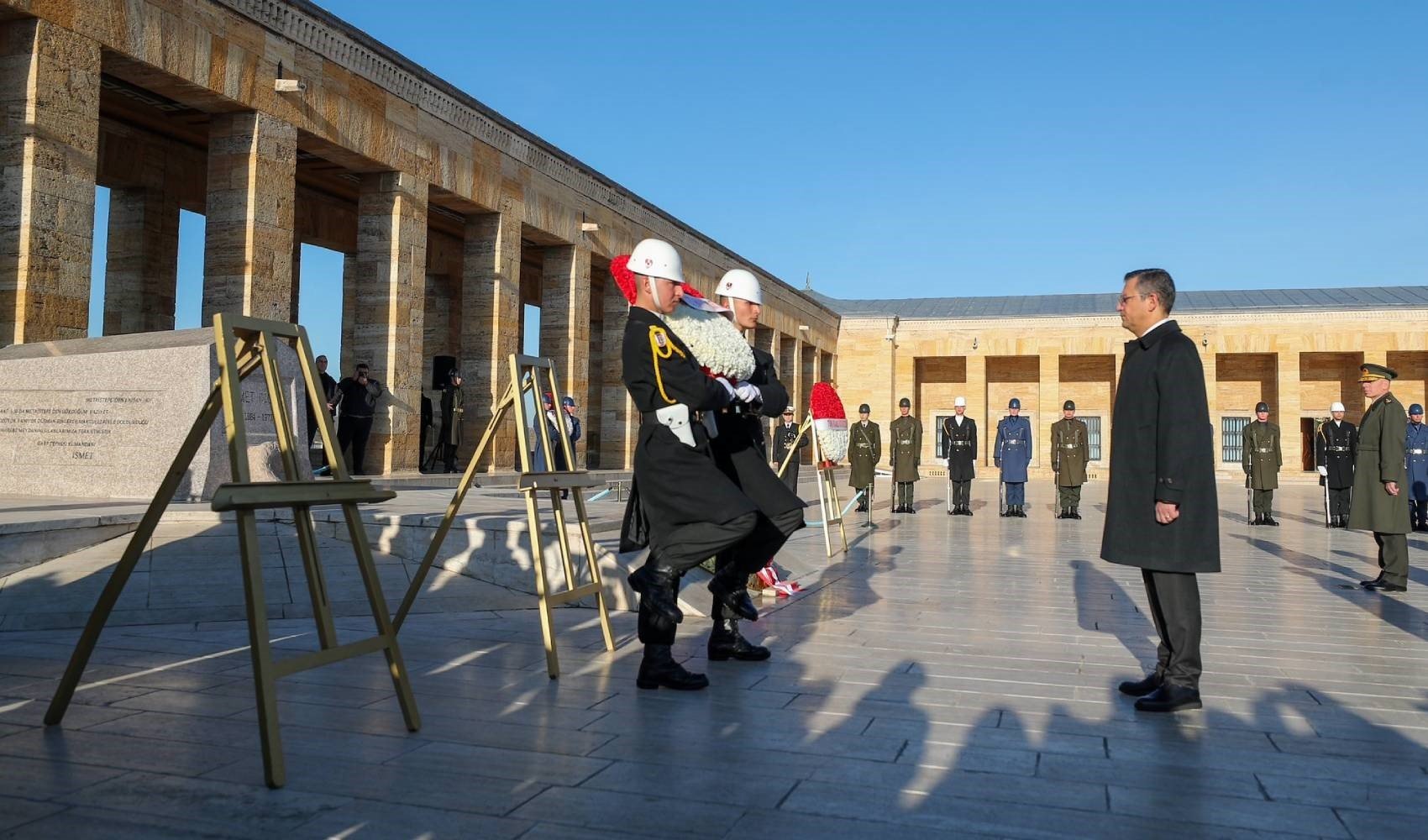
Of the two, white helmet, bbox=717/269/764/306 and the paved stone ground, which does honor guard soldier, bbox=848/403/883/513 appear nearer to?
the paved stone ground

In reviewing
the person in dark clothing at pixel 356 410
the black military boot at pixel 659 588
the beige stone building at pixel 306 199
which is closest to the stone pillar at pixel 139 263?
the beige stone building at pixel 306 199

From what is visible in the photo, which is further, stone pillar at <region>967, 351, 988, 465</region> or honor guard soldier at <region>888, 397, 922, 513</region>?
stone pillar at <region>967, 351, 988, 465</region>

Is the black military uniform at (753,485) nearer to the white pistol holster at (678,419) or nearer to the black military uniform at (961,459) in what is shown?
the white pistol holster at (678,419)

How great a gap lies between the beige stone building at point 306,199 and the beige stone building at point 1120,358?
31.4 ft

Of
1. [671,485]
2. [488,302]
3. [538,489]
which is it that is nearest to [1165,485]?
[671,485]

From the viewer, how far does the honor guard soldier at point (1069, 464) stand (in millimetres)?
18250

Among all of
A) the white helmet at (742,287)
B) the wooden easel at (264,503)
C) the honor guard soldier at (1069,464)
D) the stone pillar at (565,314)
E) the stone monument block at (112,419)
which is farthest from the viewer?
the stone pillar at (565,314)

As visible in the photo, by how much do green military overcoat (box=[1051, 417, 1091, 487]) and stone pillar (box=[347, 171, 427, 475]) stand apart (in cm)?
1052

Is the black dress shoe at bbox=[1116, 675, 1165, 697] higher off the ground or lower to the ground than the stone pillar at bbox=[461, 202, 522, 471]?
lower

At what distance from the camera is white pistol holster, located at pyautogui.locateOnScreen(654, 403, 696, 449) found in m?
4.63

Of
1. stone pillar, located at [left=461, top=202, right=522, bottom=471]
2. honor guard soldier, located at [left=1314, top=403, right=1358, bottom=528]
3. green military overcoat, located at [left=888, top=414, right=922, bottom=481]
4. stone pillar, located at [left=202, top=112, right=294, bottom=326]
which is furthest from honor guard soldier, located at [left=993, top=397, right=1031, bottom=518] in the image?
stone pillar, located at [left=202, top=112, right=294, bottom=326]

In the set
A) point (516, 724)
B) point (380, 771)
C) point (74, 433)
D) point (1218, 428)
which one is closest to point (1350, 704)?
point (516, 724)

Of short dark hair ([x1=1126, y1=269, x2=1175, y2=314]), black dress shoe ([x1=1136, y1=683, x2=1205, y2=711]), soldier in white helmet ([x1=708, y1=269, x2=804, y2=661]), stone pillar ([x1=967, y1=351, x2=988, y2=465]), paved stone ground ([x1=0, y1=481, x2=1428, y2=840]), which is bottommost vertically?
paved stone ground ([x1=0, y1=481, x2=1428, y2=840])

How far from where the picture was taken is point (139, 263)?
19422mm
